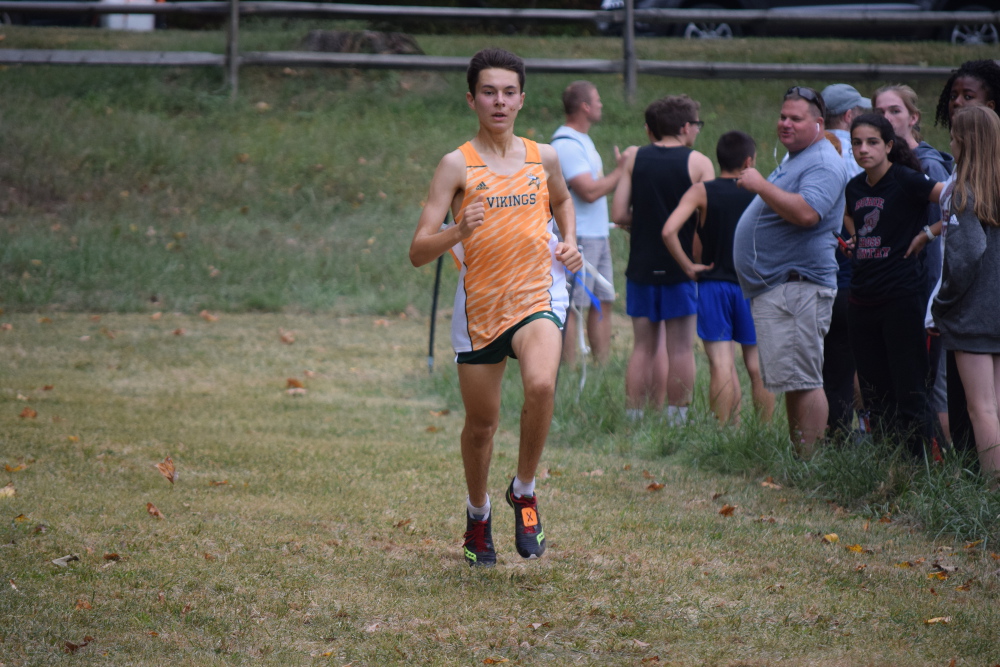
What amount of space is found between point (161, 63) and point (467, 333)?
38.9 ft

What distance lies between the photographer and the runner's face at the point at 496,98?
169 inches

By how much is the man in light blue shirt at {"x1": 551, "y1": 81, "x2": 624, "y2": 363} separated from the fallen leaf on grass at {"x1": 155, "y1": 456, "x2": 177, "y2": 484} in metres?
3.25

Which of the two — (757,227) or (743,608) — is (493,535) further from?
(757,227)

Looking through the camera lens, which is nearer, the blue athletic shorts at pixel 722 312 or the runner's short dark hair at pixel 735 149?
the runner's short dark hair at pixel 735 149

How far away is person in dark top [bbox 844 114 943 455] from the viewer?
543 cm

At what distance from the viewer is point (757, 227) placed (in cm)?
578

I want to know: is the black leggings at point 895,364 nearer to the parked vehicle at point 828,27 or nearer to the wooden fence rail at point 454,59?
the wooden fence rail at point 454,59

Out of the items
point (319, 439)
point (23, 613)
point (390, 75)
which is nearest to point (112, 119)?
point (390, 75)

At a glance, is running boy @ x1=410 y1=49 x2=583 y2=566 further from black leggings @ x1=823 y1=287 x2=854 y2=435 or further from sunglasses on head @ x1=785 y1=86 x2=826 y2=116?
black leggings @ x1=823 y1=287 x2=854 y2=435

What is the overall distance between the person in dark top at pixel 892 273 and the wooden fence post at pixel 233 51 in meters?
11.2

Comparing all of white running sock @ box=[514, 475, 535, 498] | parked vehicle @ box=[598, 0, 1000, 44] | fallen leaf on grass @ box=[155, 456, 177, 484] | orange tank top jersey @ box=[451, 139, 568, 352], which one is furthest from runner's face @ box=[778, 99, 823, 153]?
parked vehicle @ box=[598, 0, 1000, 44]

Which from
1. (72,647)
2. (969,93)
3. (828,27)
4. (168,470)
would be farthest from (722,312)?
(828,27)

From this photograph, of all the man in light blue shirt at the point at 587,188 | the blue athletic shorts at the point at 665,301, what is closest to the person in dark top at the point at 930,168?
the blue athletic shorts at the point at 665,301

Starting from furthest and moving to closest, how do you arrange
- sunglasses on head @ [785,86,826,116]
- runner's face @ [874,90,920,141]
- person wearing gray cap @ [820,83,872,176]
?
person wearing gray cap @ [820,83,872,176] → runner's face @ [874,90,920,141] → sunglasses on head @ [785,86,826,116]
